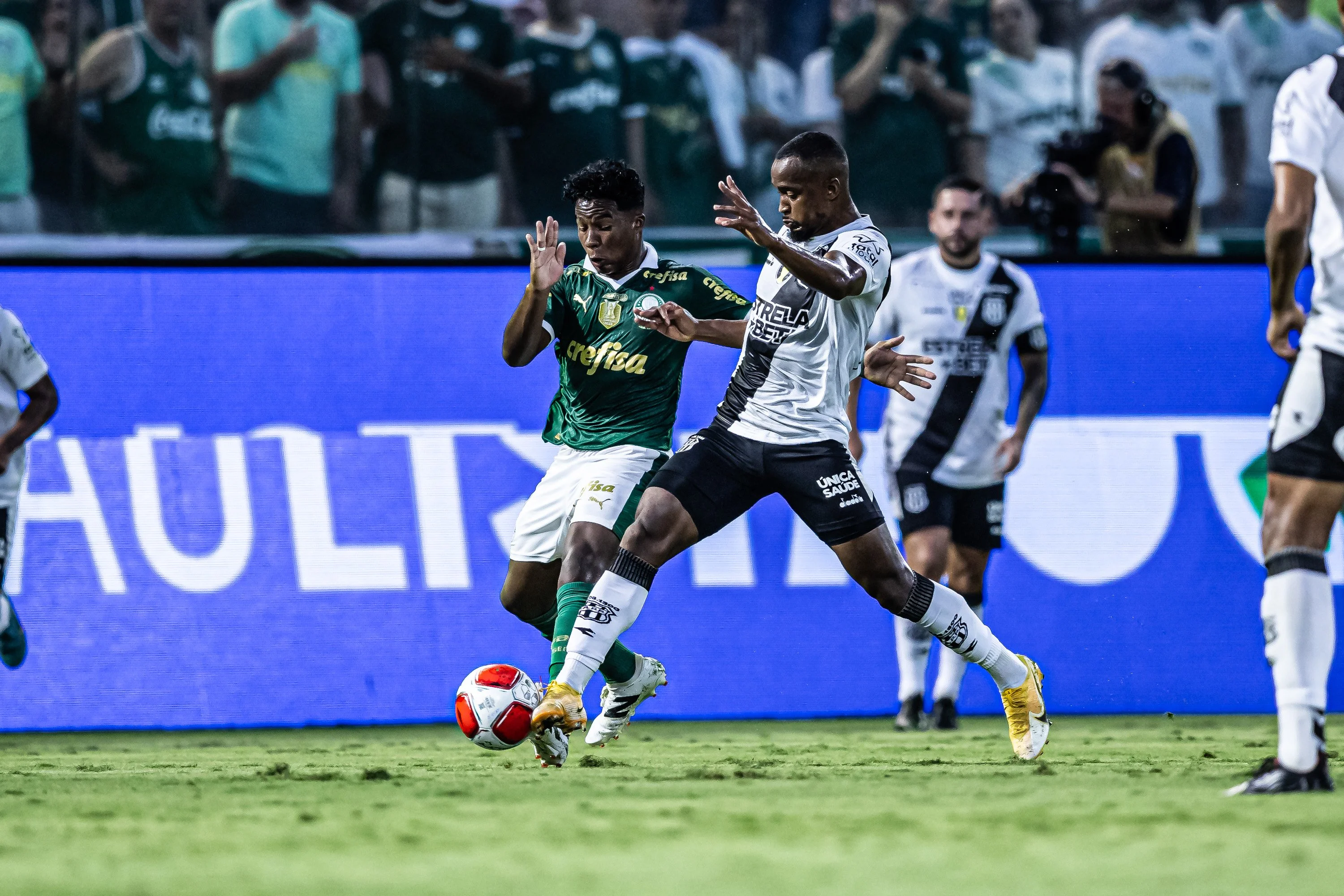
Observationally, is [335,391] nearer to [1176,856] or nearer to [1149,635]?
[1149,635]

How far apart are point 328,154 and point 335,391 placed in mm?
2688

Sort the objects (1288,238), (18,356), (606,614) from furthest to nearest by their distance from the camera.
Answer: (18,356), (606,614), (1288,238)

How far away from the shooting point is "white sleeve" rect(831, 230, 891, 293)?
6.30m

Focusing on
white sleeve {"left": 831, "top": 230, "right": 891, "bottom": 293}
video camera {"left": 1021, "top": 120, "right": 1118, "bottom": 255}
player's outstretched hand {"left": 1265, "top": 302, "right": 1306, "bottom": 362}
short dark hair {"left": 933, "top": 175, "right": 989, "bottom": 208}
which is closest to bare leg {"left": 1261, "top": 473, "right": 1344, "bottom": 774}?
player's outstretched hand {"left": 1265, "top": 302, "right": 1306, "bottom": 362}

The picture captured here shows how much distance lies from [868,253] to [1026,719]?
1.90 metres

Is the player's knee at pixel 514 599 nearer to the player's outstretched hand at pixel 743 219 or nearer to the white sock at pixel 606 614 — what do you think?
the white sock at pixel 606 614

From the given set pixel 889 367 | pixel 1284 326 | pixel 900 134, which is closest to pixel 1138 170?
pixel 900 134

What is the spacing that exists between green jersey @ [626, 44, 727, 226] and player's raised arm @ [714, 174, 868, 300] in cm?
533

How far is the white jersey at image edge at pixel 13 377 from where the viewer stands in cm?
844

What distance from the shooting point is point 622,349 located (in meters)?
7.20

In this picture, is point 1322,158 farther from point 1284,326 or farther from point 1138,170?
point 1138,170

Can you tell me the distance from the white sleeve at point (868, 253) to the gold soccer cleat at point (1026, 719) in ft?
5.26

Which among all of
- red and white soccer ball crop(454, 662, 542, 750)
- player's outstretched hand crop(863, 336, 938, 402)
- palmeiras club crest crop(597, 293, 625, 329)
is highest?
palmeiras club crest crop(597, 293, 625, 329)

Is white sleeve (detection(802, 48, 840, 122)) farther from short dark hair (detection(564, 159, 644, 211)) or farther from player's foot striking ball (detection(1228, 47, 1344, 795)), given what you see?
player's foot striking ball (detection(1228, 47, 1344, 795))
